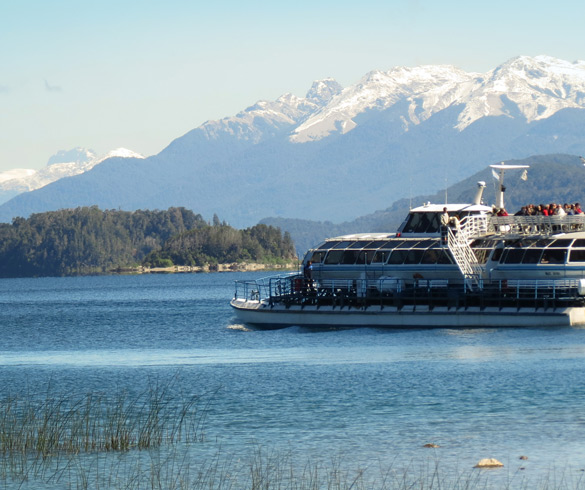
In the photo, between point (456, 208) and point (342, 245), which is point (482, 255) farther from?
point (342, 245)

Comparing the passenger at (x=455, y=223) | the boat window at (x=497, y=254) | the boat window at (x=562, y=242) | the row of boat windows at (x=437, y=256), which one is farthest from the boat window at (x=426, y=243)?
the boat window at (x=562, y=242)

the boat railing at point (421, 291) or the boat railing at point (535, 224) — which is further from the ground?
the boat railing at point (535, 224)

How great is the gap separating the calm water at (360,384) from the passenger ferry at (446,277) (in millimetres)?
1142

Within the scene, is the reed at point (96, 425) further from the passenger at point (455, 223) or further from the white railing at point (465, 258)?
the passenger at point (455, 223)

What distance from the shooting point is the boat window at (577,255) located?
2699 inches

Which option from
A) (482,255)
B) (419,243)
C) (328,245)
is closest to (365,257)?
(419,243)

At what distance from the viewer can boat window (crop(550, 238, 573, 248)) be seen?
227 feet

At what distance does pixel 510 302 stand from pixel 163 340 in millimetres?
23187

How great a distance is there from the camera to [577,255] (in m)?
68.6

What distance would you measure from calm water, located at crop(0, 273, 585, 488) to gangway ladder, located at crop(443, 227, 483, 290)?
3.75 metres

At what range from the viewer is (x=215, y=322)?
94.1 metres

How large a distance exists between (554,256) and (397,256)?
1039cm

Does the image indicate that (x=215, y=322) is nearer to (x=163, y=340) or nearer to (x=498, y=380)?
(x=163, y=340)

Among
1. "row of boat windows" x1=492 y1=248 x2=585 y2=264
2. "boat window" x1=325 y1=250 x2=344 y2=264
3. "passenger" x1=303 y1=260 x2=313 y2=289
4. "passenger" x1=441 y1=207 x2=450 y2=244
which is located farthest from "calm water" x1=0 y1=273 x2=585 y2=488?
"passenger" x1=441 y1=207 x2=450 y2=244
